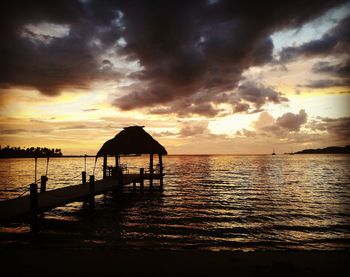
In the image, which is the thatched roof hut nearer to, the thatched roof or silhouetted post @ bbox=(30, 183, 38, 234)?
the thatched roof

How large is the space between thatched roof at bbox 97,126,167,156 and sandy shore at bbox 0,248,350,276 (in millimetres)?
17185

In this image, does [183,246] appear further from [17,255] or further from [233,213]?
→ [233,213]

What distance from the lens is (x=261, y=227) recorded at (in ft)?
46.3

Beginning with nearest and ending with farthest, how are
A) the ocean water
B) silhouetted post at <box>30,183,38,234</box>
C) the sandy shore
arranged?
the sandy shore < the ocean water < silhouetted post at <box>30,183,38,234</box>

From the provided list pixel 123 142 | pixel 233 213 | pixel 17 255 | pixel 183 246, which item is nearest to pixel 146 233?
pixel 183 246

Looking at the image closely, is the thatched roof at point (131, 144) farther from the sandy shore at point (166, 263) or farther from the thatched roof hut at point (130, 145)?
the sandy shore at point (166, 263)

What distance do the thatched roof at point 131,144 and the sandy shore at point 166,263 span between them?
1719 centimetres

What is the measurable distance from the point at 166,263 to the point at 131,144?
19278 millimetres

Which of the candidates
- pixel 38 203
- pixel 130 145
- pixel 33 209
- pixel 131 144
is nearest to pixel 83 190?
pixel 38 203

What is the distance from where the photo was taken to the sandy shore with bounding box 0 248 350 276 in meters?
7.15

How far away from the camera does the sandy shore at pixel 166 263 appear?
715cm

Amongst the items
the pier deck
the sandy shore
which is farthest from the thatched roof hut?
the sandy shore

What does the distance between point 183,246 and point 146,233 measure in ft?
8.29

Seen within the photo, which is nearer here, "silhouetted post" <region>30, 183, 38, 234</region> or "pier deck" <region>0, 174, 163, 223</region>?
"pier deck" <region>0, 174, 163, 223</region>
